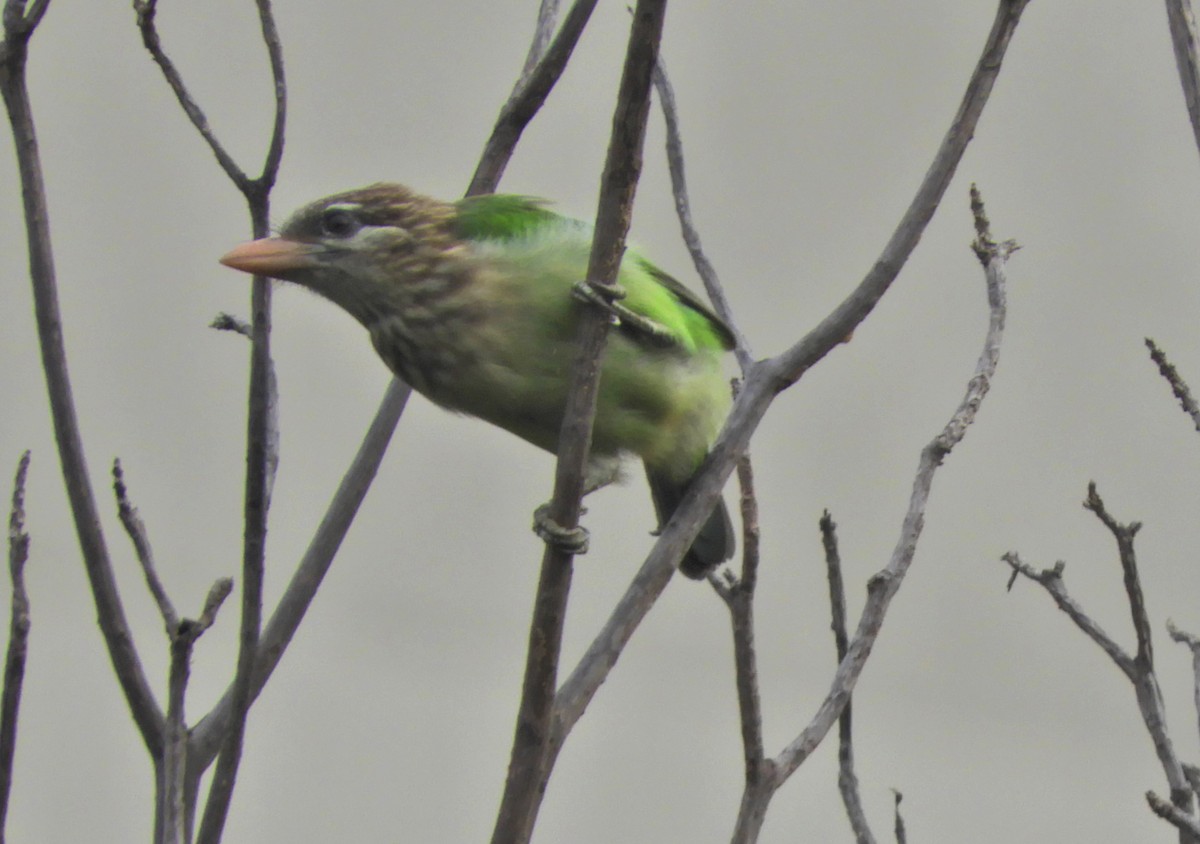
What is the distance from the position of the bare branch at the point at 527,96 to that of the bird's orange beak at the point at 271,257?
44 cm

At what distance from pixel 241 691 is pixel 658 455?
132cm

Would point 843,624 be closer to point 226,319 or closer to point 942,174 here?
point 942,174

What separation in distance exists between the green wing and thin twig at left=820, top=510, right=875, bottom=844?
673 millimetres

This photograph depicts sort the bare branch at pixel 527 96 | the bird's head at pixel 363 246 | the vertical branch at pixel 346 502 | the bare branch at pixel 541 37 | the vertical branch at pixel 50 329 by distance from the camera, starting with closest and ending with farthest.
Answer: the vertical branch at pixel 50 329 → the vertical branch at pixel 346 502 → the bare branch at pixel 527 96 → the bare branch at pixel 541 37 → the bird's head at pixel 363 246

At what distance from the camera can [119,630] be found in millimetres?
2037

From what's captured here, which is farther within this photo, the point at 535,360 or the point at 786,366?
the point at 535,360

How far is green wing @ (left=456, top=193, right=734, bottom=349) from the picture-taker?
9.48ft

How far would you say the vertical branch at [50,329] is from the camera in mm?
1970

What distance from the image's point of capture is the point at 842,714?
2.29 m

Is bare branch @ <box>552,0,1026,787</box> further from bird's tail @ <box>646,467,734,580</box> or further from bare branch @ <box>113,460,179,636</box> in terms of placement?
bird's tail @ <box>646,467,734,580</box>

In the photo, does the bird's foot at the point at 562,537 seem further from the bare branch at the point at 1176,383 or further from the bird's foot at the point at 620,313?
the bare branch at the point at 1176,383

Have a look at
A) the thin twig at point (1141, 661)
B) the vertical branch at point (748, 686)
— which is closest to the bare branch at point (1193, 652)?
the thin twig at point (1141, 661)

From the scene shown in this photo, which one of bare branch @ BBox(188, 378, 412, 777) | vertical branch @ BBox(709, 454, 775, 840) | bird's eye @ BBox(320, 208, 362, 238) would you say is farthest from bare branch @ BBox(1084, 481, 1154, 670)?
bird's eye @ BBox(320, 208, 362, 238)

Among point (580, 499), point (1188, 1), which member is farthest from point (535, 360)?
point (1188, 1)
